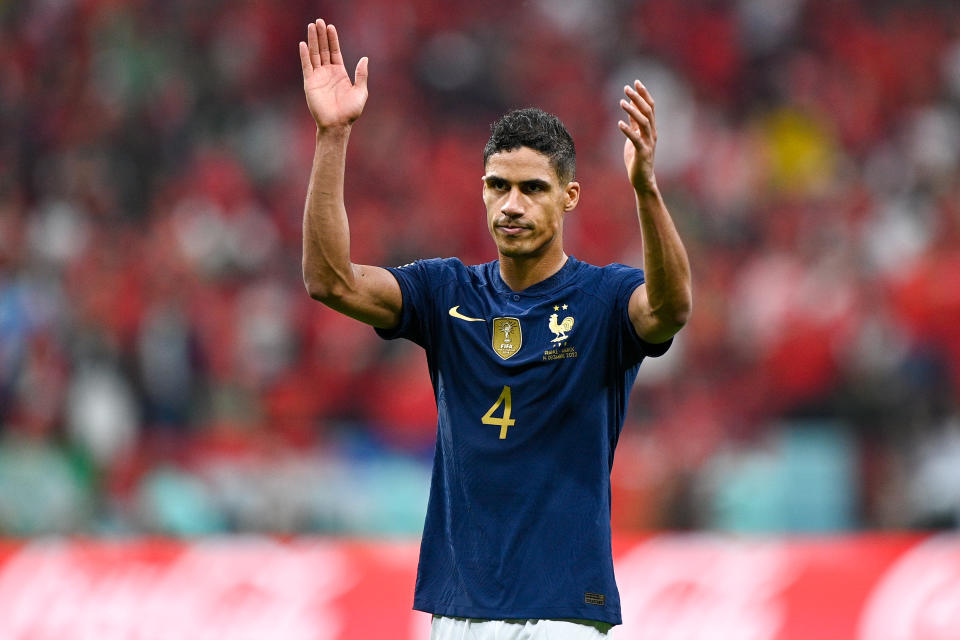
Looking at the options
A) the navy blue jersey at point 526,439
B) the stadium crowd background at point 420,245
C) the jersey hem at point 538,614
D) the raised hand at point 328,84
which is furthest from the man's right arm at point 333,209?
the stadium crowd background at point 420,245

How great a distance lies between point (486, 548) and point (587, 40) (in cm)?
978

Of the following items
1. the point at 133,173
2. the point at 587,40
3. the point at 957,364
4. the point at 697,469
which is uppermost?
the point at 587,40

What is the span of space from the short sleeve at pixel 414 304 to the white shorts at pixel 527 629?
2.59 ft

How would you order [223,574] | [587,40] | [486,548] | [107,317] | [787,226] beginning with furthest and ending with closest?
[587,40]
[787,226]
[107,317]
[223,574]
[486,548]

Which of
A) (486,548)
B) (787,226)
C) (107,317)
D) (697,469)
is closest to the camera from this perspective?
(486,548)

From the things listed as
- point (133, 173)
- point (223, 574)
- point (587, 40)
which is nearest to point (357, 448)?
point (223, 574)

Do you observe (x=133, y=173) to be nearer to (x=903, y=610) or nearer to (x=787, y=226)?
(x=787, y=226)

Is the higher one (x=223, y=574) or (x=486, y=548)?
(x=486, y=548)

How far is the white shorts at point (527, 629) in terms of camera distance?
11.9 feet

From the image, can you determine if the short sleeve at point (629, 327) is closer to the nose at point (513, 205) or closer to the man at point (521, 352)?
the man at point (521, 352)

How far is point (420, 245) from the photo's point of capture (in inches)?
412

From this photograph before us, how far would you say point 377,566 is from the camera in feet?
24.0

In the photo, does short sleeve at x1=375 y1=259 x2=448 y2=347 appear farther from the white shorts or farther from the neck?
the white shorts

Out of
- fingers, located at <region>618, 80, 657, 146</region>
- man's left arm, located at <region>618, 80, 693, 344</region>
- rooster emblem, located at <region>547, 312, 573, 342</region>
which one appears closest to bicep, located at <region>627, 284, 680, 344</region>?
man's left arm, located at <region>618, 80, 693, 344</region>
